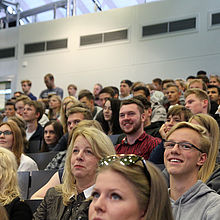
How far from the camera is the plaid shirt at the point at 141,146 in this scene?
3.85m

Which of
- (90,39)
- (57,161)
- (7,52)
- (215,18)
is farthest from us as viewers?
(7,52)

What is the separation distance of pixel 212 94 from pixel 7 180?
3.61m

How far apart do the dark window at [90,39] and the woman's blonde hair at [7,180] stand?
748 centimetres

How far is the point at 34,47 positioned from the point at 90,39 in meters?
1.56

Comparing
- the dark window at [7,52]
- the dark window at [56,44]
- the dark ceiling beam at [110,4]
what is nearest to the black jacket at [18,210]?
the dark ceiling beam at [110,4]

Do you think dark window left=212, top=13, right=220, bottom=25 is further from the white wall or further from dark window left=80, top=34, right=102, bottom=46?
dark window left=80, top=34, right=102, bottom=46

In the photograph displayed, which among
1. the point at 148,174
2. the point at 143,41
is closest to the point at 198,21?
the point at 143,41

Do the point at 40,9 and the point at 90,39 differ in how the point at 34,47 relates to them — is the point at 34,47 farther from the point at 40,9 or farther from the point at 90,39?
the point at 90,39

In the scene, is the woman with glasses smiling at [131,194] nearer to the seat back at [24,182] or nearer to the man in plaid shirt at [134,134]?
the seat back at [24,182]

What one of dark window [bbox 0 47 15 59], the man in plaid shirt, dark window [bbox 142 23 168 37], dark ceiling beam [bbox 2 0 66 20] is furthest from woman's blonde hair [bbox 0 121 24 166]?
dark window [bbox 0 47 15 59]

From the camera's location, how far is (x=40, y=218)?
256 centimetres

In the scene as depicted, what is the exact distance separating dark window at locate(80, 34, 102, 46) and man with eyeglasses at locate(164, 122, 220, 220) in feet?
25.8

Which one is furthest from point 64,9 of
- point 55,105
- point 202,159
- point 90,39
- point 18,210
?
point 202,159

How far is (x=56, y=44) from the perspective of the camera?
35.4 feet
